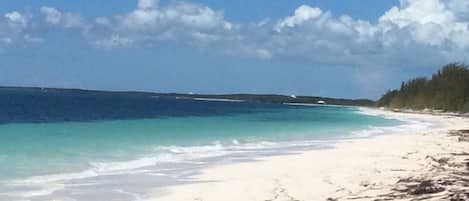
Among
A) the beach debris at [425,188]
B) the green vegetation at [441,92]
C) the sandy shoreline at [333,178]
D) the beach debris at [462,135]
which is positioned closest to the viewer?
the beach debris at [425,188]

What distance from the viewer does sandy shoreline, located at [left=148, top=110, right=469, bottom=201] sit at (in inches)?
504

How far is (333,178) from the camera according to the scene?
610 inches

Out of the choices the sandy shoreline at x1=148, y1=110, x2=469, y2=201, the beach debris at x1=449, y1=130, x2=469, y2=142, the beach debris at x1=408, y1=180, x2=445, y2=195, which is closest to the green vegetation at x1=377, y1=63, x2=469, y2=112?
the beach debris at x1=449, y1=130, x2=469, y2=142

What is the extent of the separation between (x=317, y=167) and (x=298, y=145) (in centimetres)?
979

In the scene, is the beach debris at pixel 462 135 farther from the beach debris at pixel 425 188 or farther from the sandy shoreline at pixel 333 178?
the beach debris at pixel 425 188

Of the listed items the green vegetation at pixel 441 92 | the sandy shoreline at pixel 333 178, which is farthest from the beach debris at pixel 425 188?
the green vegetation at pixel 441 92

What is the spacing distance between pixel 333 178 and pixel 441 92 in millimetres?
79930

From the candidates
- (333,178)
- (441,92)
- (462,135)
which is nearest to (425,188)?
(333,178)

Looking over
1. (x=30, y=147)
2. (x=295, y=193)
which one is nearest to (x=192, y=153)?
(x=30, y=147)

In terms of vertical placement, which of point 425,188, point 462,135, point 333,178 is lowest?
point 333,178

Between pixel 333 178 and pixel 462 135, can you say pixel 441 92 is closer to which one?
pixel 462 135

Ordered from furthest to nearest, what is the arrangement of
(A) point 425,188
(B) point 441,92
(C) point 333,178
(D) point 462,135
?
(B) point 441,92 < (D) point 462,135 < (C) point 333,178 < (A) point 425,188

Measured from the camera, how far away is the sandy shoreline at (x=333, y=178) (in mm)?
12812

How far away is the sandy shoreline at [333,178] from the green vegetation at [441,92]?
65.8 meters
